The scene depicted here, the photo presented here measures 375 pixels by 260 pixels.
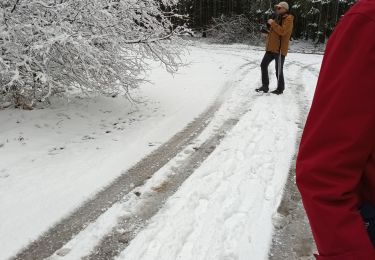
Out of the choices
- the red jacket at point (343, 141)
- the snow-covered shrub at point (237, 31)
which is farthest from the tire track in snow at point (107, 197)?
the snow-covered shrub at point (237, 31)

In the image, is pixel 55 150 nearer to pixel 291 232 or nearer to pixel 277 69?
pixel 291 232

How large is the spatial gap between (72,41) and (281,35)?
5218mm

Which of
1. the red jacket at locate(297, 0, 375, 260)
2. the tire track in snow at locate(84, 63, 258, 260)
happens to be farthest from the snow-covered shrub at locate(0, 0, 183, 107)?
the red jacket at locate(297, 0, 375, 260)

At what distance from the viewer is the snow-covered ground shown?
357 cm

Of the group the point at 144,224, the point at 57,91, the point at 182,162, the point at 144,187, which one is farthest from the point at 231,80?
the point at 144,224

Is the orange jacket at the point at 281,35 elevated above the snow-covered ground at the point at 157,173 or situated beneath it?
elevated above

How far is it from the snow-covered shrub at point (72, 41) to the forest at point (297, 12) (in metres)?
16.2

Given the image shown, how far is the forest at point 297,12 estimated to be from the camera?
27625 millimetres

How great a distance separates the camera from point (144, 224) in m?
3.83

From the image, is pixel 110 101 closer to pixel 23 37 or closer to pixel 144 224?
pixel 23 37

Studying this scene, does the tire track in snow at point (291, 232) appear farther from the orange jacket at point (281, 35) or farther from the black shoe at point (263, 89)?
the orange jacket at point (281, 35)

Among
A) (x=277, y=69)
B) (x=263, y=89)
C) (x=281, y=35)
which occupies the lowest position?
(x=263, y=89)

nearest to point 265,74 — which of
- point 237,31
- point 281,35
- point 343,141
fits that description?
point 281,35

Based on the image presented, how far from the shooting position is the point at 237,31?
30.3m
